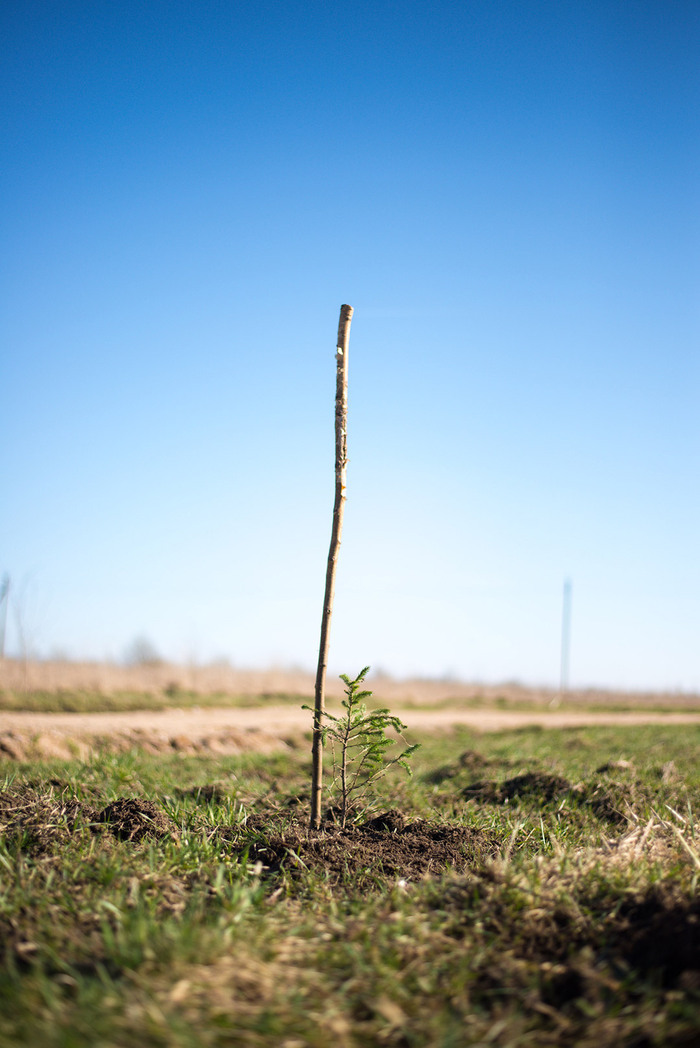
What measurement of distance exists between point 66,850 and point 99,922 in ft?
3.28

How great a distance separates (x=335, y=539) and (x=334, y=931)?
2293mm

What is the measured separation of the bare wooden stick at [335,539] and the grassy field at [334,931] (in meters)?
0.35

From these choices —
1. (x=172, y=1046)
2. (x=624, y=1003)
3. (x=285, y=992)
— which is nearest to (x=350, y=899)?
(x=285, y=992)

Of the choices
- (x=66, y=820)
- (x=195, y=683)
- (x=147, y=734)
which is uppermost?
(x=66, y=820)

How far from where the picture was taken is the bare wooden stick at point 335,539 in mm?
4059

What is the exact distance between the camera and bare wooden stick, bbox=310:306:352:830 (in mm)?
4059

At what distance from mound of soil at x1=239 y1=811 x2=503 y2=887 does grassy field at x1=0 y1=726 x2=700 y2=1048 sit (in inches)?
0.6

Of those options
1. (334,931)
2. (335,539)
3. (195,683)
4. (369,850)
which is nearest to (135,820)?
(369,850)

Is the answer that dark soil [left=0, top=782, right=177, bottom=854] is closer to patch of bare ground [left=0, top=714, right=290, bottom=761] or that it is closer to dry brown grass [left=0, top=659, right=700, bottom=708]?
patch of bare ground [left=0, top=714, right=290, bottom=761]

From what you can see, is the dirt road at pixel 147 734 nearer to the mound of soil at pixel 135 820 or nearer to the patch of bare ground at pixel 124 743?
the patch of bare ground at pixel 124 743

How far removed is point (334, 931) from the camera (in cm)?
265

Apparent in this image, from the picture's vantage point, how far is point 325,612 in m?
4.21

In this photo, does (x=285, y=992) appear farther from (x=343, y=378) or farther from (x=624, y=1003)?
(x=343, y=378)

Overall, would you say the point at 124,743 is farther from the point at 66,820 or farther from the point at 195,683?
the point at 195,683
